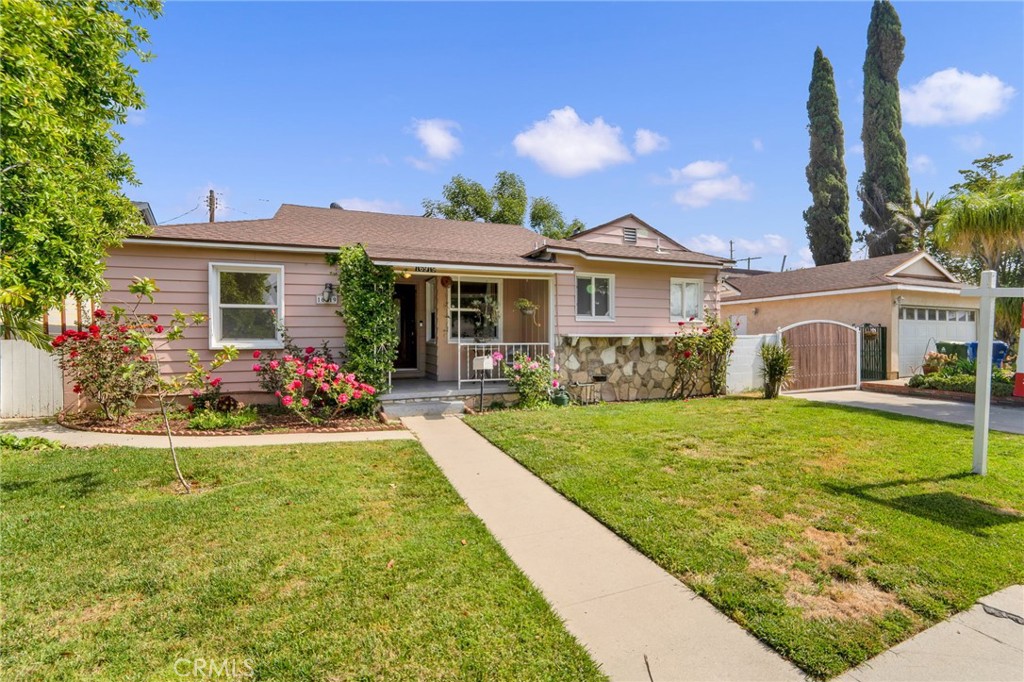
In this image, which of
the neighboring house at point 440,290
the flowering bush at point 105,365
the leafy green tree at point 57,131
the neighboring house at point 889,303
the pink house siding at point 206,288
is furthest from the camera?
the neighboring house at point 889,303

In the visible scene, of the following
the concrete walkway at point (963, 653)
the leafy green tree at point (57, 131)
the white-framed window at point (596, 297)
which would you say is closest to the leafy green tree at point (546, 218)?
the white-framed window at point (596, 297)

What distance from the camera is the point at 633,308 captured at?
11219 mm

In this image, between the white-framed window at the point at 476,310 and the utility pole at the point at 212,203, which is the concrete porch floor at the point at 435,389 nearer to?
the white-framed window at the point at 476,310

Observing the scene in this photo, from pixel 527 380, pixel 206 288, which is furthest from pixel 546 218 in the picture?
pixel 206 288

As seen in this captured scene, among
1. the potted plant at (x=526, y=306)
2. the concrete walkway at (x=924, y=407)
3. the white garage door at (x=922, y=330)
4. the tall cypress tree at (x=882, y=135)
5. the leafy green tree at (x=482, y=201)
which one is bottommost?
the concrete walkway at (x=924, y=407)

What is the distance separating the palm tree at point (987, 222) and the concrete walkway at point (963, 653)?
1191 centimetres

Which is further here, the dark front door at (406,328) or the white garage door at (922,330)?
the white garage door at (922,330)

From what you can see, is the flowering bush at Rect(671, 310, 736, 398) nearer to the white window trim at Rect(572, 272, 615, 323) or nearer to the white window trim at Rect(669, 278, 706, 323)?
the white window trim at Rect(669, 278, 706, 323)

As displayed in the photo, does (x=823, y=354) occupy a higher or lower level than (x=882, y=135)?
lower

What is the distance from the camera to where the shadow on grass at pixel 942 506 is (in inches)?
146

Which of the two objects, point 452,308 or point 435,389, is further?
point 452,308

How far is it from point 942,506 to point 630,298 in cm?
766

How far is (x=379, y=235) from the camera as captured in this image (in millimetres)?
11398

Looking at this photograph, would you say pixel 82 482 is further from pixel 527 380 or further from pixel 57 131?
pixel 527 380
